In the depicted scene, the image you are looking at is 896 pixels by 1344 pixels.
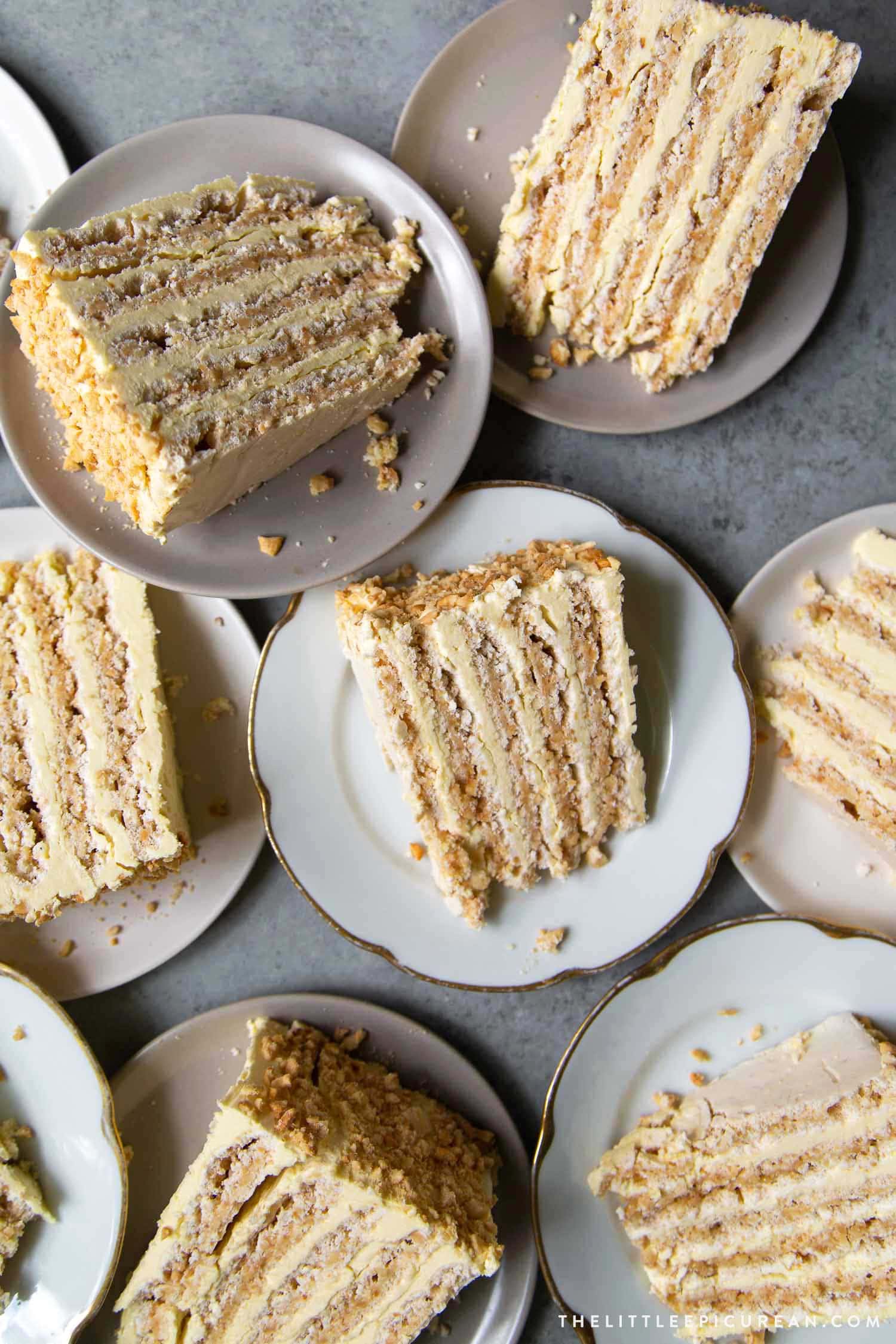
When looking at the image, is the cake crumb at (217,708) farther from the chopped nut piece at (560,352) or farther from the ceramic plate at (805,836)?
the ceramic plate at (805,836)

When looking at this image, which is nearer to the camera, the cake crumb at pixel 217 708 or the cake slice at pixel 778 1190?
the cake slice at pixel 778 1190

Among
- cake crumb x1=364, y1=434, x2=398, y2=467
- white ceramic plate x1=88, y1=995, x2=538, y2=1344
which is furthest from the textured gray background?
cake crumb x1=364, y1=434, x2=398, y2=467

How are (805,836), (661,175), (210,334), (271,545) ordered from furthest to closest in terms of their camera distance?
(805,836) < (271,545) < (661,175) < (210,334)

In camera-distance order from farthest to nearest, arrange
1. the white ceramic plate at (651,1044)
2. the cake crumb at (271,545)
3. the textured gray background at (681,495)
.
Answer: the textured gray background at (681,495) < the white ceramic plate at (651,1044) < the cake crumb at (271,545)

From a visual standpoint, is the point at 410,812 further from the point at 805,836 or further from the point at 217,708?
the point at 805,836

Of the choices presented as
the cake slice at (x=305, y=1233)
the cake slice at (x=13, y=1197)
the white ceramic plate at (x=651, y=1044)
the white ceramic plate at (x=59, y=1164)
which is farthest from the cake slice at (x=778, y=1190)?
the cake slice at (x=13, y=1197)

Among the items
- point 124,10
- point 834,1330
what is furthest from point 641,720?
point 124,10

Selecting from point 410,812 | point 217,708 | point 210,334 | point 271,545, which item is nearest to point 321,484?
point 271,545
